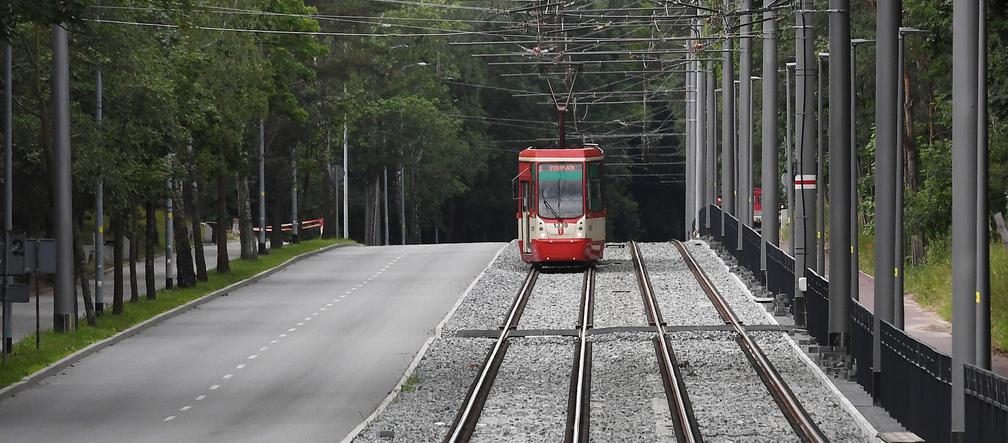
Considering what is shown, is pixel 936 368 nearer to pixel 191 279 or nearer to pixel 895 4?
pixel 895 4

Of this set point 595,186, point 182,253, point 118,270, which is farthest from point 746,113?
point 118,270

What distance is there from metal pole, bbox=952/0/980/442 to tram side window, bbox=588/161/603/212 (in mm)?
30586

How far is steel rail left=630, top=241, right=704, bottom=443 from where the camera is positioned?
20.0 metres

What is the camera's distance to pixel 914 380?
751 inches

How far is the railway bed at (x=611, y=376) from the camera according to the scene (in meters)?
20.6

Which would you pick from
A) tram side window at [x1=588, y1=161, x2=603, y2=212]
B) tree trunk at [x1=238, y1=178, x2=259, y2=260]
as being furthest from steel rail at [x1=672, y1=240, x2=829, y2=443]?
tree trunk at [x1=238, y1=178, x2=259, y2=260]

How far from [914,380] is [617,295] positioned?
22.5 m

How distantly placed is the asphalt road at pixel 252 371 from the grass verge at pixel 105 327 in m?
0.52

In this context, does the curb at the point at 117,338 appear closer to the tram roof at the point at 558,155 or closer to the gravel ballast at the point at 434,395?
the gravel ballast at the point at 434,395

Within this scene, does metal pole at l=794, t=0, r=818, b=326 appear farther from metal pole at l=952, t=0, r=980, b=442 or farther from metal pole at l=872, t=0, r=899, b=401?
metal pole at l=952, t=0, r=980, b=442

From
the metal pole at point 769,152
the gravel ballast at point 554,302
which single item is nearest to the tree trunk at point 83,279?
the gravel ballast at point 554,302

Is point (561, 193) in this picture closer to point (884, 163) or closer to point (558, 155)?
point (558, 155)

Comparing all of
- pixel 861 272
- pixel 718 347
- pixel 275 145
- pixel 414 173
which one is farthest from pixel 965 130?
pixel 414 173

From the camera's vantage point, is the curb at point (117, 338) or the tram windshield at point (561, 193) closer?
the curb at point (117, 338)
